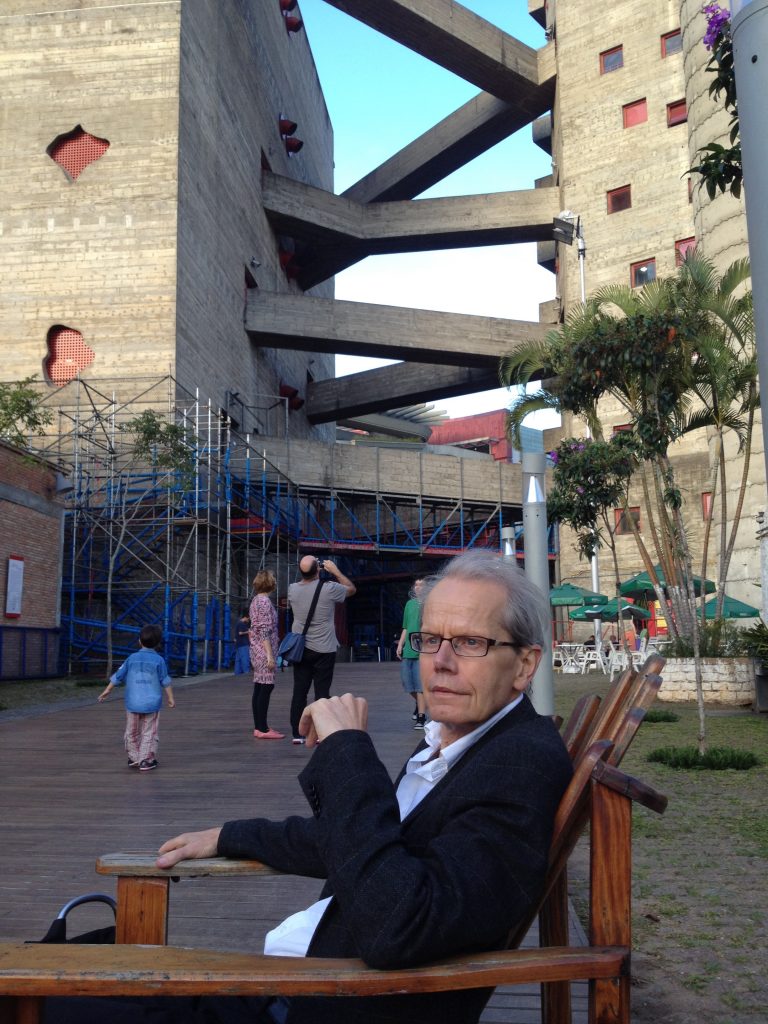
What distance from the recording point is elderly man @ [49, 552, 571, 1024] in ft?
5.22

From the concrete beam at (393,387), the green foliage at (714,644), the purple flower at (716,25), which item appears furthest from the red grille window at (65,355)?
the purple flower at (716,25)

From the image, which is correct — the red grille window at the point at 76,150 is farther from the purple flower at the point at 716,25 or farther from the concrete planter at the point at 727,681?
the purple flower at the point at 716,25

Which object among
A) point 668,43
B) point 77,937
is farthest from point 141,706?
point 668,43

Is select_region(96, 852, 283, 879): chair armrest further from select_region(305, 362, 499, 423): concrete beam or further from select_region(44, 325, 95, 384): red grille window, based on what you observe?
select_region(305, 362, 499, 423): concrete beam

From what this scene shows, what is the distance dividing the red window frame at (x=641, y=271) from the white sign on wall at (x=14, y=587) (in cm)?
2227

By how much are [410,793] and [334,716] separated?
25 centimetres

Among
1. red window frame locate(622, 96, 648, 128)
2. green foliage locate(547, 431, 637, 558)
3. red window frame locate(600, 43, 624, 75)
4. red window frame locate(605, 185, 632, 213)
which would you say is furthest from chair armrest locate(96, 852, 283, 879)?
red window frame locate(600, 43, 624, 75)

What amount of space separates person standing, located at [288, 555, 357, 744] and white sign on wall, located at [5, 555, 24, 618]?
11672 mm

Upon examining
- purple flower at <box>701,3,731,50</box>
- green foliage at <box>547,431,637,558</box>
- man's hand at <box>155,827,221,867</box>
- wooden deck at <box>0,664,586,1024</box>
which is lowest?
wooden deck at <box>0,664,586,1024</box>

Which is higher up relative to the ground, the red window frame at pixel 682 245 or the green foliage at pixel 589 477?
the red window frame at pixel 682 245

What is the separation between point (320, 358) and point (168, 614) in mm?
27108

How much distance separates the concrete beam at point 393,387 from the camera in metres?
37.9

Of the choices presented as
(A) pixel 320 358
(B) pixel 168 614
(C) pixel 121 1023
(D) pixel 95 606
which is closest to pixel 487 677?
(C) pixel 121 1023

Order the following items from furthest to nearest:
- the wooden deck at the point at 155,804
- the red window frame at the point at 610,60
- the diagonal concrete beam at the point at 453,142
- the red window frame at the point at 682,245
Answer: the diagonal concrete beam at the point at 453,142, the red window frame at the point at 610,60, the red window frame at the point at 682,245, the wooden deck at the point at 155,804
